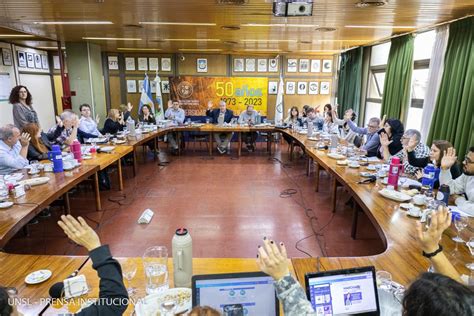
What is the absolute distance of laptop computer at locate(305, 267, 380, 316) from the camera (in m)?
1.25

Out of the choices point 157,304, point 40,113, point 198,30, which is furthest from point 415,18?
point 40,113

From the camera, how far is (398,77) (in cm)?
630

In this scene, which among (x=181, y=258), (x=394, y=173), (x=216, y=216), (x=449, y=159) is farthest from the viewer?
(x=216, y=216)

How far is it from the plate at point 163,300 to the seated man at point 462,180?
2.28 m

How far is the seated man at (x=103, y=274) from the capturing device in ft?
3.71

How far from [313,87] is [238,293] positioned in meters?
9.87

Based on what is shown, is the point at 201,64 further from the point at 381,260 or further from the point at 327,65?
the point at 381,260

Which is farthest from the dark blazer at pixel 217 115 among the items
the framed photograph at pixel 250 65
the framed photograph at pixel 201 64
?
the framed photograph at pixel 250 65

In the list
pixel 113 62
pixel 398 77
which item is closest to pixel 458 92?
pixel 398 77

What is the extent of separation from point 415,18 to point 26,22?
5981 millimetres

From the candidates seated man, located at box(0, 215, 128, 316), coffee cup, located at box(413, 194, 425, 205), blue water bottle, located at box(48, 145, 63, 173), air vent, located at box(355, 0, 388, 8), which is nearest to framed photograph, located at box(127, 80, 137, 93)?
blue water bottle, located at box(48, 145, 63, 173)

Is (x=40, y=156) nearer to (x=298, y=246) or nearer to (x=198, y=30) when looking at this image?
(x=198, y=30)

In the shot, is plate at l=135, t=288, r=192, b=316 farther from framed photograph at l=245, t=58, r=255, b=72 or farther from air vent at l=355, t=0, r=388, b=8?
framed photograph at l=245, t=58, r=255, b=72

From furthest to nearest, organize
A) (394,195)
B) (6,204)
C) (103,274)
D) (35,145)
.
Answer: (35,145) → (394,195) → (6,204) → (103,274)
